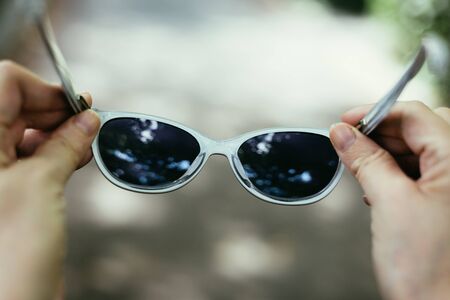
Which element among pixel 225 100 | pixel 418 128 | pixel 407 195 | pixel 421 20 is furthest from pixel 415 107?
pixel 421 20

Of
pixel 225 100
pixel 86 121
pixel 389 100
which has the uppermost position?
pixel 389 100

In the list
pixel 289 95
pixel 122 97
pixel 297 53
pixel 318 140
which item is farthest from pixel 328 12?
pixel 318 140

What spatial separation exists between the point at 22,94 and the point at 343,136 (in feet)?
1.86

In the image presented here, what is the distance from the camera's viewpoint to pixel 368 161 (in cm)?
99

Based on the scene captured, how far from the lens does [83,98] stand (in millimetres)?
1012

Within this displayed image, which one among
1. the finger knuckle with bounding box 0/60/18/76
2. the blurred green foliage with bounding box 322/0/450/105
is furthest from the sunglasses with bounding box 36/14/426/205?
the blurred green foliage with bounding box 322/0/450/105

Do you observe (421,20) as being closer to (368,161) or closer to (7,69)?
(368,161)

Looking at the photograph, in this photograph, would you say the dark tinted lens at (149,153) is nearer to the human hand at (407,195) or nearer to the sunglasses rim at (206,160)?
the sunglasses rim at (206,160)

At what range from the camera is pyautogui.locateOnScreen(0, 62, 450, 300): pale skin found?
2.87 ft

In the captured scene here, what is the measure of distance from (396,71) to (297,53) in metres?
0.55

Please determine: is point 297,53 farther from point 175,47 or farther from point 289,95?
point 175,47

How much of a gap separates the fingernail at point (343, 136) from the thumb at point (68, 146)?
0.43 m

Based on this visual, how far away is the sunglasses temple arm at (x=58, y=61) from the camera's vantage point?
78cm

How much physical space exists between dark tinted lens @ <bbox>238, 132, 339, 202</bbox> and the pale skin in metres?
0.11
